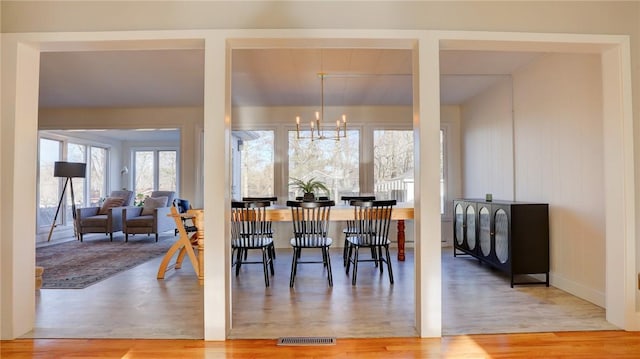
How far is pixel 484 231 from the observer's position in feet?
12.7

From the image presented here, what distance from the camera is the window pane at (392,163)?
5.61 meters

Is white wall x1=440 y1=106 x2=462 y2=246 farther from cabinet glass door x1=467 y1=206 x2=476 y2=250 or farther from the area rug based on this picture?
the area rug

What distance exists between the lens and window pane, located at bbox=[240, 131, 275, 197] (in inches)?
221

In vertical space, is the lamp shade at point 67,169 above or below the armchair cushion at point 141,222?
Answer: above

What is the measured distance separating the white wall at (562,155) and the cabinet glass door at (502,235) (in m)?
0.42

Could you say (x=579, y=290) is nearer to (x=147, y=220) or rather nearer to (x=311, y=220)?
(x=311, y=220)

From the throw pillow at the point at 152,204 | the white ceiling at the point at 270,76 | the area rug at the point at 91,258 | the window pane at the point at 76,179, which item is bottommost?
the area rug at the point at 91,258

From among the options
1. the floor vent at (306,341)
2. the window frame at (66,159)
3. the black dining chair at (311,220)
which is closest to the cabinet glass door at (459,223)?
the black dining chair at (311,220)

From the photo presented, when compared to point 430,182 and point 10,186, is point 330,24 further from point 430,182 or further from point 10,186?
point 10,186

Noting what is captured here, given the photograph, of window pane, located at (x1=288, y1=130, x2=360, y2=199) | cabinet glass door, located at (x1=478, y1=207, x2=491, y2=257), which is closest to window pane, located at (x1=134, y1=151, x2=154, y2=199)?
window pane, located at (x1=288, y1=130, x2=360, y2=199)

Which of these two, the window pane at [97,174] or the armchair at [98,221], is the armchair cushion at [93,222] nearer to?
the armchair at [98,221]

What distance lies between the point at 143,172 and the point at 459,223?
27.8ft

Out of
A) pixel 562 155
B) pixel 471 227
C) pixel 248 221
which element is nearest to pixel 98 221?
pixel 248 221

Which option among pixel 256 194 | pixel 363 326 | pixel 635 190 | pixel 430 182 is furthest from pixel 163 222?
pixel 635 190
